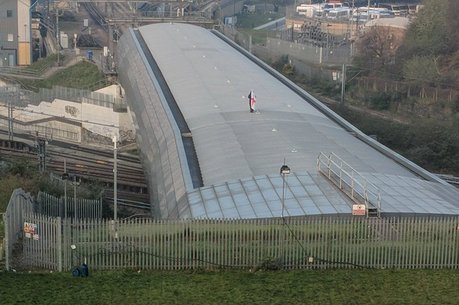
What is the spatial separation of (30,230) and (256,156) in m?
5.10

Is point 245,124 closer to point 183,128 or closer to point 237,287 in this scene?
point 183,128

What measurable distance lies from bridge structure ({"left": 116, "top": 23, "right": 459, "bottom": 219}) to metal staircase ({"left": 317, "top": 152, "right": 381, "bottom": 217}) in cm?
2

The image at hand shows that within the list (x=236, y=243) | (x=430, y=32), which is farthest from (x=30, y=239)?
(x=430, y=32)

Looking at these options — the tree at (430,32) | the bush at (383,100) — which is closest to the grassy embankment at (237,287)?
the bush at (383,100)

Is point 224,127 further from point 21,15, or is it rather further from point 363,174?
point 21,15

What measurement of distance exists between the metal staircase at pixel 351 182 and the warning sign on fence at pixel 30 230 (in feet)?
14.2

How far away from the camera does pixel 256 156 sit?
15.3 m

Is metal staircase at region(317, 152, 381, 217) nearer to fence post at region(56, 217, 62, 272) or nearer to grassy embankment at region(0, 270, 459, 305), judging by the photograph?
grassy embankment at region(0, 270, 459, 305)

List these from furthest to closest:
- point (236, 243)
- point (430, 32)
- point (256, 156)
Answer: point (430, 32)
point (256, 156)
point (236, 243)

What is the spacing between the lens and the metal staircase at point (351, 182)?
12102 millimetres

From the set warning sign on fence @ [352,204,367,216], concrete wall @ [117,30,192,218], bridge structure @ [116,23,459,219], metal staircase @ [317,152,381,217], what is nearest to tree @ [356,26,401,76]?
concrete wall @ [117,30,192,218]

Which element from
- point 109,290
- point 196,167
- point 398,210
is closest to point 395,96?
point 196,167

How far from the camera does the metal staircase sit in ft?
39.7

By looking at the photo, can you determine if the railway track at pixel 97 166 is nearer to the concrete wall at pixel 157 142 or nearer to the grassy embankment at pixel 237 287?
the concrete wall at pixel 157 142
